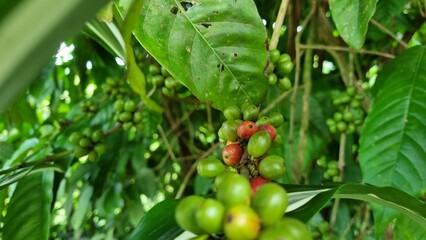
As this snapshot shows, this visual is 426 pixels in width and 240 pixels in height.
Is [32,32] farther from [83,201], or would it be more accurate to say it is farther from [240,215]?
[83,201]

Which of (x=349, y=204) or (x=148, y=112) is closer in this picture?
(x=148, y=112)

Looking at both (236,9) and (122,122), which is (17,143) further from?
(236,9)

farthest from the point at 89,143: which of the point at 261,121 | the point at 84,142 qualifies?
the point at 261,121

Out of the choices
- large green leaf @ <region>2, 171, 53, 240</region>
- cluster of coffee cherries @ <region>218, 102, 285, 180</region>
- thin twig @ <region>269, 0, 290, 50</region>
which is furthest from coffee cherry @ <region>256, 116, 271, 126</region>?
→ large green leaf @ <region>2, 171, 53, 240</region>

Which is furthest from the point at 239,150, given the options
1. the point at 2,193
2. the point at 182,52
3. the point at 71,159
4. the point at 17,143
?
the point at 17,143

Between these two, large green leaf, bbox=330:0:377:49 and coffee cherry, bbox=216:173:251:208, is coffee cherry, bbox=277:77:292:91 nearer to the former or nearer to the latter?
large green leaf, bbox=330:0:377:49
